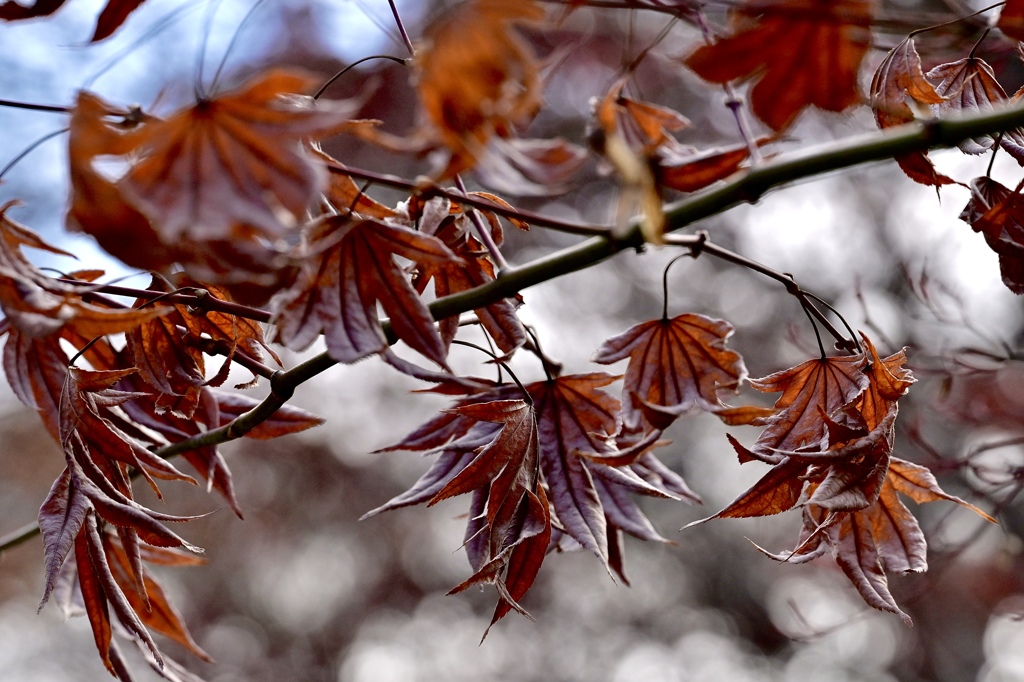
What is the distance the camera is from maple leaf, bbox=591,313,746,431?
727mm

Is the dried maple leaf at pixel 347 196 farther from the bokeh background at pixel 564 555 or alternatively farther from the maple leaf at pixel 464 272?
the bokeh background at pixel 564 555

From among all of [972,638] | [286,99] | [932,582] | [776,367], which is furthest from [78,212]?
[972,638]

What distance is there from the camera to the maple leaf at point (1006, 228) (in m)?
0.81

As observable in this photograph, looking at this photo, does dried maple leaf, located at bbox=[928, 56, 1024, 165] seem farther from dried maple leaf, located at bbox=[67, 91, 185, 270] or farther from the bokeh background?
the bokeh background

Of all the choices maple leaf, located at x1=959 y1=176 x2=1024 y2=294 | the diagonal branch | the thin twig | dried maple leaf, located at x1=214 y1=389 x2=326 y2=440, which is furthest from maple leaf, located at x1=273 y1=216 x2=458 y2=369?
maple leaf, located at x1=959 y1=176 x2=1024 y2=294

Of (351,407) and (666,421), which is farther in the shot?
(351,407)

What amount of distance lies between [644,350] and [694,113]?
4.69 meters

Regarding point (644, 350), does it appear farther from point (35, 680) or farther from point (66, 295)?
point (35, 680)

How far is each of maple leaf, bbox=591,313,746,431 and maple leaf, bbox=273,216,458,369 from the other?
19 centimetres

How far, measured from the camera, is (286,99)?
0.69 m

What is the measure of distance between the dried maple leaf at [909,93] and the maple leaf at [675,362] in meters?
0.25

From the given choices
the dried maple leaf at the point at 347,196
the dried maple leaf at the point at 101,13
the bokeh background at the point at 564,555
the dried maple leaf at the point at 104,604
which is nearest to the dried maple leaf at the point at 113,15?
the dried maple leaf at the point at 101,13

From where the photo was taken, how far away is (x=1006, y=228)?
32.2 inches

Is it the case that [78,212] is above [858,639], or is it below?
above
